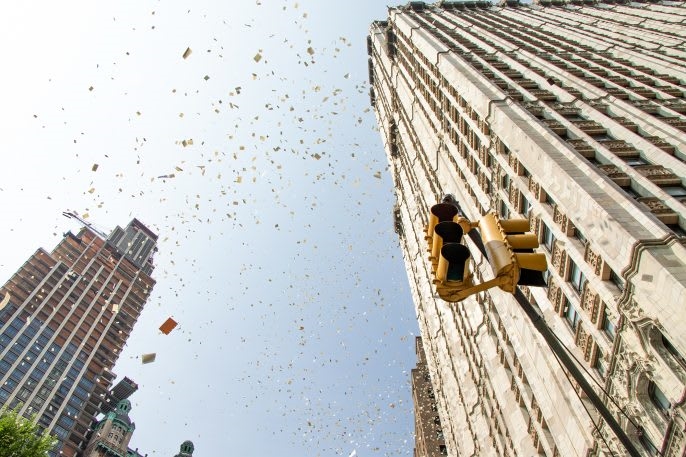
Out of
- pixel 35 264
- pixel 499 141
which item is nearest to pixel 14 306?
pixel 35 264

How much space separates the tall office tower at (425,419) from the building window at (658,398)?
1991 inches

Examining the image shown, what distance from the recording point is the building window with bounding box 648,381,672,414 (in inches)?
687

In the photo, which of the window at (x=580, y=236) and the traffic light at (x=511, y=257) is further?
the window at (x=580, y=236)

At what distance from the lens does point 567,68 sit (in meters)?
40.2

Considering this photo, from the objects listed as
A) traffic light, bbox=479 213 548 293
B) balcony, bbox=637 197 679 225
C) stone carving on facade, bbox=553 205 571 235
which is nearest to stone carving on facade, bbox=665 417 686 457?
balcony, bbox=637 197 679 225

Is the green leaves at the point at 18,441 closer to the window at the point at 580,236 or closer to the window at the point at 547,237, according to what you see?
the window at the point at 547,237

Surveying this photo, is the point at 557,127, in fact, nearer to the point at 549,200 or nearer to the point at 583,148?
the point at 583,148

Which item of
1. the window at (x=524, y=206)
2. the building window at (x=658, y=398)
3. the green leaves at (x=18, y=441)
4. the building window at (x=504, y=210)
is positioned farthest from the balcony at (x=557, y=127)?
the green leaves at (x=18, y=441)

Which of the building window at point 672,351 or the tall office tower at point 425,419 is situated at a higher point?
the tall office tower at point 425,419

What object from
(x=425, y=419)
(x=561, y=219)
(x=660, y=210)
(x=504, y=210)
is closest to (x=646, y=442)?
(x=660, y=210)

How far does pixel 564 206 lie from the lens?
23.2 m

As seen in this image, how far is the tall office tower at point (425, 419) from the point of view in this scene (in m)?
70.6

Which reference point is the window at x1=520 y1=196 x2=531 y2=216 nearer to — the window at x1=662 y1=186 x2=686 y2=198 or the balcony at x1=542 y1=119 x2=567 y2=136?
the balcony at x1=542 y1=119 x2=567 y2=136

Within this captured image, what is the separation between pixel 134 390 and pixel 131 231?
156 feet
